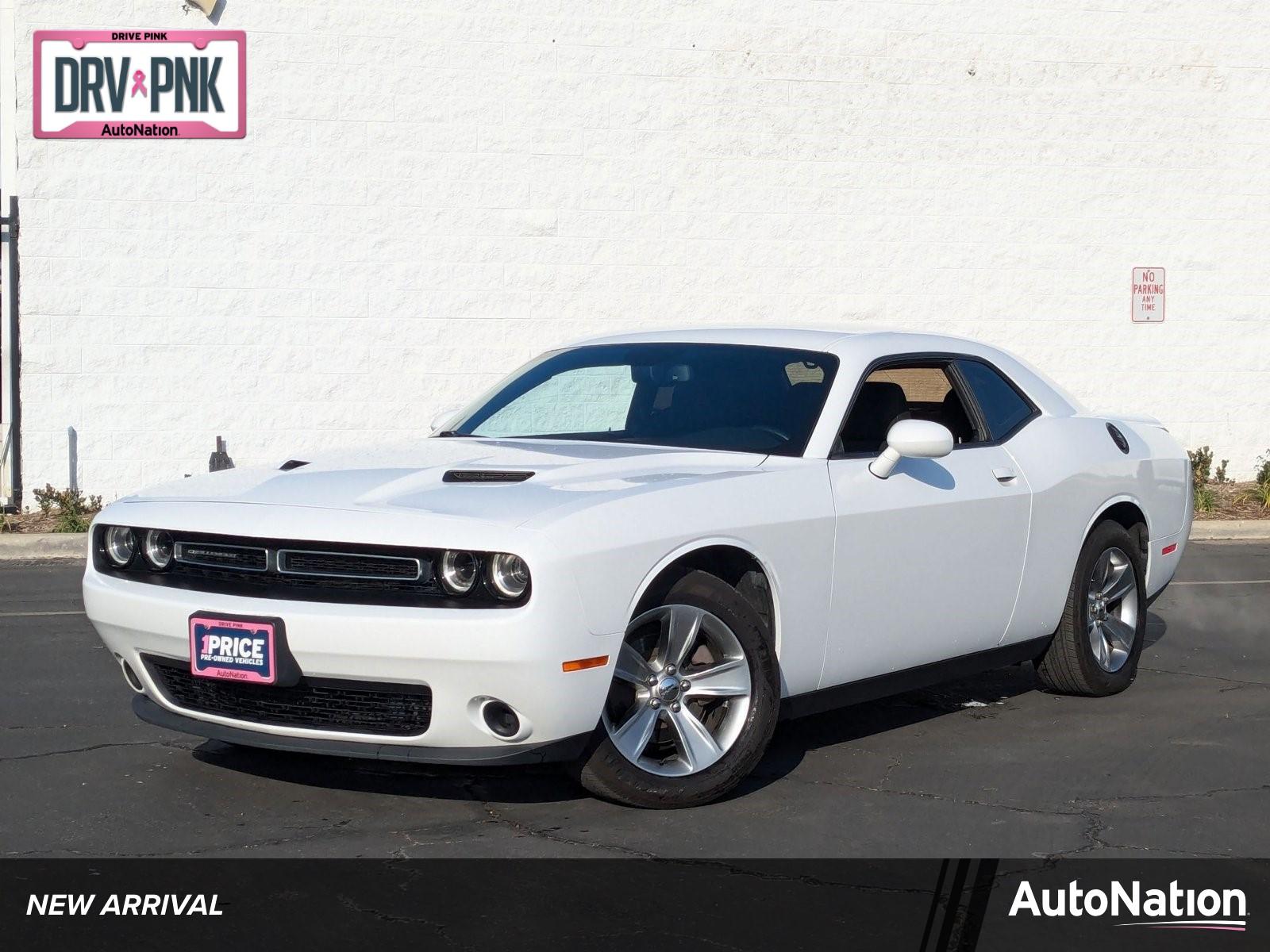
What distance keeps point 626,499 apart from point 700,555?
43cm

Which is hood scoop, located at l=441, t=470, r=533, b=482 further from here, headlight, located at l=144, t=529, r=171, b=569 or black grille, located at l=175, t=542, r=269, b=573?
headlight, located at l=144, t=529, r=171, b=569

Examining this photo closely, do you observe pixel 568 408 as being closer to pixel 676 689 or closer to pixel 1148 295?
pixel 676 689

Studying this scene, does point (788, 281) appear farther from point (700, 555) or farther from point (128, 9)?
point (700, 555)

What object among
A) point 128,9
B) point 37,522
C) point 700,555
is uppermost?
point 128,9

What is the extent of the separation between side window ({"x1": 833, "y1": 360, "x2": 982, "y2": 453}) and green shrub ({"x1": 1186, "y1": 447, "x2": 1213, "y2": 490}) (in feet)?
35.4

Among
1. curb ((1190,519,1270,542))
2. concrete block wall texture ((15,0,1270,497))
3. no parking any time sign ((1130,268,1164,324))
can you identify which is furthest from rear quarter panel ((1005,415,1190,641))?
no parking any time sign ((1130,268,1164,324))

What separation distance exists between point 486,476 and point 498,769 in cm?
108

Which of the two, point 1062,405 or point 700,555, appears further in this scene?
point 1062,405

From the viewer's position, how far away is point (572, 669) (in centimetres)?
478

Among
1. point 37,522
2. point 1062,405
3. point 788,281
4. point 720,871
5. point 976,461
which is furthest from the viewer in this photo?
point 788,281

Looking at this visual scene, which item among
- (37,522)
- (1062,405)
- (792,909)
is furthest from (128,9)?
(792,909)

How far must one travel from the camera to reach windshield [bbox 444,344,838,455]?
19.8ft

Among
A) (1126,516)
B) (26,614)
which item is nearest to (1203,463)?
(1126,516)

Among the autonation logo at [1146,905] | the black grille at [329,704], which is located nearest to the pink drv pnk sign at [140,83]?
the black grille at [329,704]
